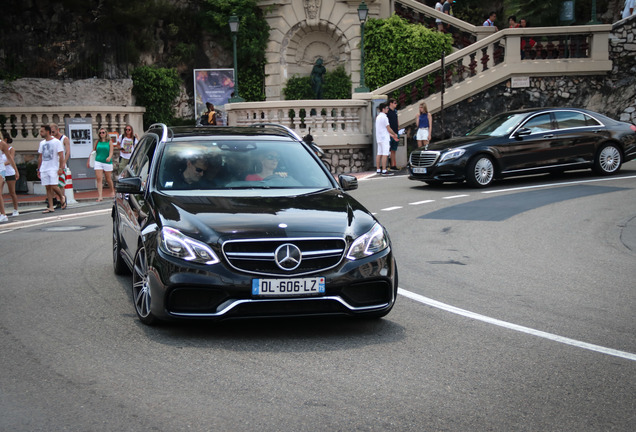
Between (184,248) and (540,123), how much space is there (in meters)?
14.5

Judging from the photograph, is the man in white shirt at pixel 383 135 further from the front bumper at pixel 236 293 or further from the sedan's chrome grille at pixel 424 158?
the front bumper at pixel 236 293

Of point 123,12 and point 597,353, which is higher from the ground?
point 123,12

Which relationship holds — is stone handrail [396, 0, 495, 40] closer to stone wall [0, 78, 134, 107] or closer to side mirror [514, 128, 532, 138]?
stone wall [0, 78, 134, 107]

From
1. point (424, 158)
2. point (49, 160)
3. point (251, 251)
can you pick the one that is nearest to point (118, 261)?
point (251, 251)

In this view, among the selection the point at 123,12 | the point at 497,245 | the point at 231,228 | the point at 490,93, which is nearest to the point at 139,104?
the point at 123,12

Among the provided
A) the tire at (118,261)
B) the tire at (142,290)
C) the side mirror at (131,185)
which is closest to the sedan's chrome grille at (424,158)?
the tire at (118,261)

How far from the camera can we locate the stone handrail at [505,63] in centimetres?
2794

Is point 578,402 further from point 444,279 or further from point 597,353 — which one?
point 444,279

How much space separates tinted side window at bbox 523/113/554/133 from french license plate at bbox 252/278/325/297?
547 inches

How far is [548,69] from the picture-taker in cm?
2833

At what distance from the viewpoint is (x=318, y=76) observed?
36406 millimetres

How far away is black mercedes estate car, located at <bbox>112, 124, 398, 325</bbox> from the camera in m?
6.39

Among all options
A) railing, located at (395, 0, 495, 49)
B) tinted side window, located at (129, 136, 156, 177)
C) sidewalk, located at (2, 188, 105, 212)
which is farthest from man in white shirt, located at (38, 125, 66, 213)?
railing, located at (395, 0, 495, 49)

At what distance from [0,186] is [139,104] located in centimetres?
1421
